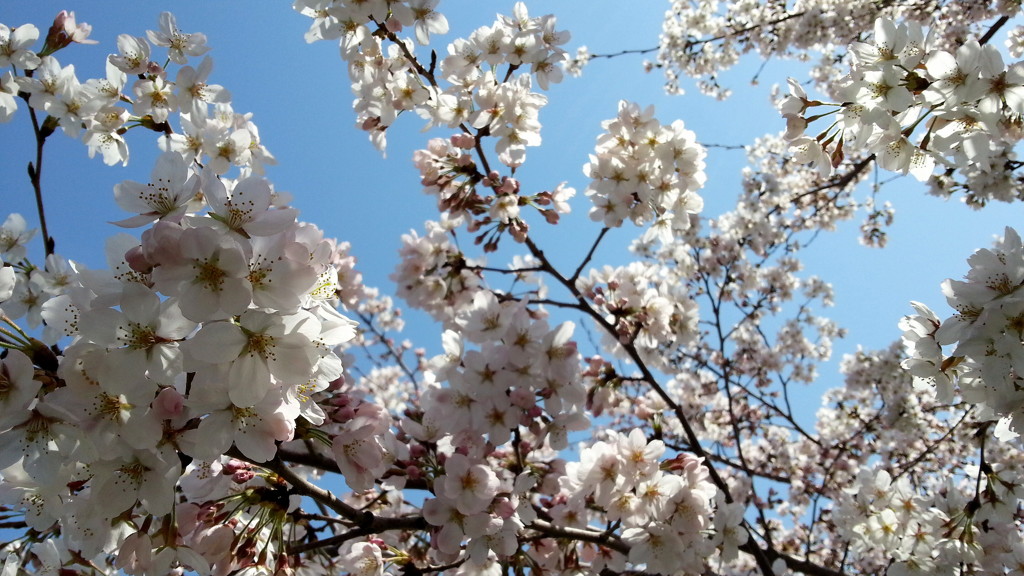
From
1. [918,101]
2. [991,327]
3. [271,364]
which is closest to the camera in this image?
[271,364]

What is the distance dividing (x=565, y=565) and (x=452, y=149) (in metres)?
2.47

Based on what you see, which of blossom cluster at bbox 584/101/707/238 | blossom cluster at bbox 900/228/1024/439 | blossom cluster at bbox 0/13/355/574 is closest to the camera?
blossom cluster at bbox 0/13/355/574

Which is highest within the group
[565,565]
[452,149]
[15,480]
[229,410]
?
[452,149]

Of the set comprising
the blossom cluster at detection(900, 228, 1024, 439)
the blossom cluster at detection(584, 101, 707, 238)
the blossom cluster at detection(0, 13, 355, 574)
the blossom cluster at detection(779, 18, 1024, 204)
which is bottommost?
the blossom cluster at detection(0, 13, 355, 574)

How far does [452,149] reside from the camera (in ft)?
11.5

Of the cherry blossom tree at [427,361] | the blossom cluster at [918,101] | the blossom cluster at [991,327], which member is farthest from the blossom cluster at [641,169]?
the blossom cluster at [991,327]

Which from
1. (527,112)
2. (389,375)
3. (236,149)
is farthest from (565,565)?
(389,375)

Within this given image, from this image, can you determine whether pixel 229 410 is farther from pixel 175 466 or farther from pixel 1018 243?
pixel 1018 243

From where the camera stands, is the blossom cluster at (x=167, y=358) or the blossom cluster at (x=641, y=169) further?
the blossom cluster at (x=641, y=169)

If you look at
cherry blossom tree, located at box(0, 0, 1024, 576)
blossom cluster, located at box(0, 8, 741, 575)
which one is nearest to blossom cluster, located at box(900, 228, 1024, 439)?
cherry blossom tree, located at box(0, 0, 1024, 576)

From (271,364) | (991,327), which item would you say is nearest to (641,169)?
(991,327)

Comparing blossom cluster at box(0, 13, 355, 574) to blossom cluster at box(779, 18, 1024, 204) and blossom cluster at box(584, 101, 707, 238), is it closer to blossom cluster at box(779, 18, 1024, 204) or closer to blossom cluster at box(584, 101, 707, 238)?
blossom cluster at box(779, 18, 1024, 204)

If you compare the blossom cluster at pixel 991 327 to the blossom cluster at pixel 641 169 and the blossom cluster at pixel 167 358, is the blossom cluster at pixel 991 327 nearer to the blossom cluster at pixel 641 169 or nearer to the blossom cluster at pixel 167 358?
the blossom cluster at pixel 641 169

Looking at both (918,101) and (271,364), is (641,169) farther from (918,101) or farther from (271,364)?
(271,364)
